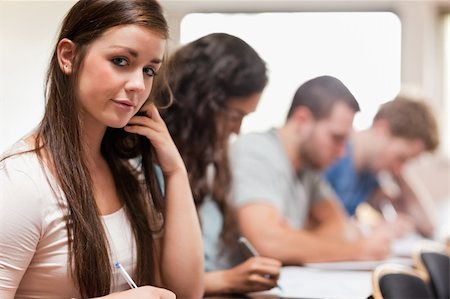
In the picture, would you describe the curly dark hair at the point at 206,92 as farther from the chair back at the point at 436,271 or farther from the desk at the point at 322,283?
the chair back at the point at 436,271

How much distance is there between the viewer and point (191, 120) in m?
1.33

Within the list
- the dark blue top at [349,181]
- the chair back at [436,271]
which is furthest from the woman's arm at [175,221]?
the dark blue top at [349,181]

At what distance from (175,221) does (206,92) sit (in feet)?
1.33

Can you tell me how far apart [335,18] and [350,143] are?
0.77m

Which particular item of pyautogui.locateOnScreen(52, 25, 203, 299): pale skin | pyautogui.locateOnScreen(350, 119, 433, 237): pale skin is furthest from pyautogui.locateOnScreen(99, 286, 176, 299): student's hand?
pyautogui.locateOnScreen(350, 119, 433, 237): pale skin

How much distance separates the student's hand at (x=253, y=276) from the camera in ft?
4.20

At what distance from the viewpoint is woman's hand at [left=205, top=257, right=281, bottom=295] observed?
1.28 m

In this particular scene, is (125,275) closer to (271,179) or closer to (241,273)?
(241,273)

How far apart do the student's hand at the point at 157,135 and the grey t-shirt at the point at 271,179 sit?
1.43 feet

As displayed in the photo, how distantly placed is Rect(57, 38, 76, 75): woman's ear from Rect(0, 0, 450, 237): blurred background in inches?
2.2

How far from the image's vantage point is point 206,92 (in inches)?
53.6

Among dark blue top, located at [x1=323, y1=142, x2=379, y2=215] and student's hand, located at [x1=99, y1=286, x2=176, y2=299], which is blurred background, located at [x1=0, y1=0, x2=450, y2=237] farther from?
dark blue top, located at [x1=323, y1=142, x2=379, y2=215]

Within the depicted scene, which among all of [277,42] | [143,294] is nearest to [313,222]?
[277,42]

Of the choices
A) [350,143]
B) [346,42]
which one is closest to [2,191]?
[346,42]
